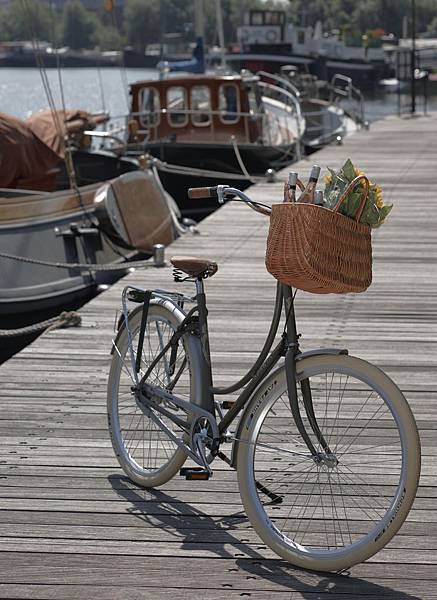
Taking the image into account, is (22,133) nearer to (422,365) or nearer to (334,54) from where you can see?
(422,365)

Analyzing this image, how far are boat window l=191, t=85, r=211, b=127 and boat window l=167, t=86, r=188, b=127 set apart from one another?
147 mm

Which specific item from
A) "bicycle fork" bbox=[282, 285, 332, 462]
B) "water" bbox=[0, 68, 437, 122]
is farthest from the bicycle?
"water" bbox=[0, 68, 437, 122]

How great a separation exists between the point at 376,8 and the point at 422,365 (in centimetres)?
12910

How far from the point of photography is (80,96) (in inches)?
3009

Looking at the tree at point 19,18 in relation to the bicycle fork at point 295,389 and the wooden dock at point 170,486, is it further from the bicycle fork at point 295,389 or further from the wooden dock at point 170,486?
the bicycle fork at point 295,389

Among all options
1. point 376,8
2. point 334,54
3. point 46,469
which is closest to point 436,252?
point 46,469

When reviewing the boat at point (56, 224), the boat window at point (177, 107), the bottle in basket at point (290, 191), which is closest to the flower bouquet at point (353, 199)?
the bottle in basket at point (290, 191)

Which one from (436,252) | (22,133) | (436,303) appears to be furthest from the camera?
(22,133)

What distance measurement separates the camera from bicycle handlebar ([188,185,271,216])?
14.6ft

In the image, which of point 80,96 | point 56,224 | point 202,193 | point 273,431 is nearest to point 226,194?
point 202,193

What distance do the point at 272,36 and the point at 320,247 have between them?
6415cm

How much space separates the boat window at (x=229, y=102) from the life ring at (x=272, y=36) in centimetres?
4389

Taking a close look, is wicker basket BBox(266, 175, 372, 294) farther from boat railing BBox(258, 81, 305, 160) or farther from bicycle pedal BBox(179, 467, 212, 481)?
boat railing BBox(258, 81, 305, 160)

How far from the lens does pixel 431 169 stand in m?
18.0
